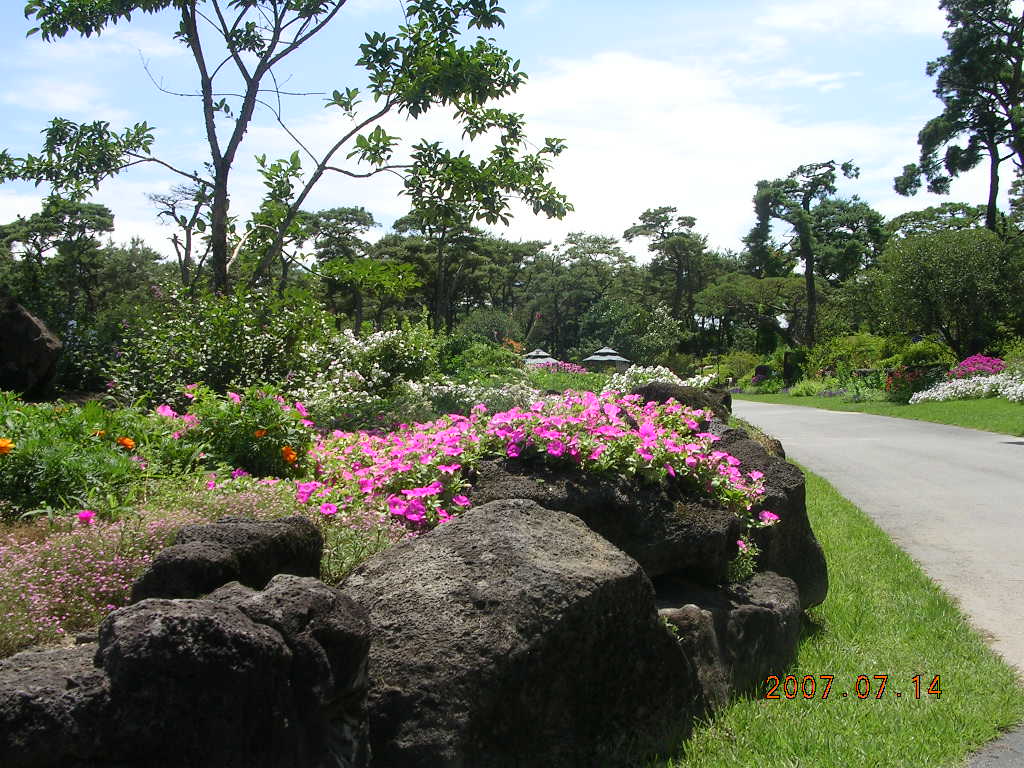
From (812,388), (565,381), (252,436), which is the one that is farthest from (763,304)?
(252,436)

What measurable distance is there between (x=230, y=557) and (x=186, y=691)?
0.76m

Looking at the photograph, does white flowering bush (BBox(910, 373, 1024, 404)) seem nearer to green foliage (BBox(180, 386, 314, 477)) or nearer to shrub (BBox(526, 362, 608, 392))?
shrub (BBox(526, 362, 608, 392))

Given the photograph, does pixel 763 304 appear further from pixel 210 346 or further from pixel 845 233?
pixel 210 346

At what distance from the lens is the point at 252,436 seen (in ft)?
16.5

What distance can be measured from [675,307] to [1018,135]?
29.0 meters

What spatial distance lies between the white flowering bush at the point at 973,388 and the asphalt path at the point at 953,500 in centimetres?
774

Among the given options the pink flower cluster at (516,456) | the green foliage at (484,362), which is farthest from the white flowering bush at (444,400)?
the pink flower cluster at (516,456)

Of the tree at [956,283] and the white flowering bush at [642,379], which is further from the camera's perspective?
the tree at [956,283]

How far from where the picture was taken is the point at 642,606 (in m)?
3.19

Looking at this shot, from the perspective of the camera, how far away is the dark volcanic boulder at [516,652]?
8.74ft

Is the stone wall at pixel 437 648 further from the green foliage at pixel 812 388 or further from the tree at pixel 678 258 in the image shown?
the tree at pixel 678 258

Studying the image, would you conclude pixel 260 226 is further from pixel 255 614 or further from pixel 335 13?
pixel 255 614

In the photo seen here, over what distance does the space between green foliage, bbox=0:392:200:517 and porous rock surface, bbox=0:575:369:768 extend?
78.2 inches

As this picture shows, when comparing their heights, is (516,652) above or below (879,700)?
above
